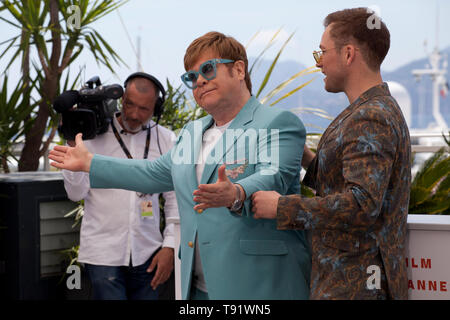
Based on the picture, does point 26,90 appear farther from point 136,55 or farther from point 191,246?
point 191,246

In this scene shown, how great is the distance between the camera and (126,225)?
2619mm

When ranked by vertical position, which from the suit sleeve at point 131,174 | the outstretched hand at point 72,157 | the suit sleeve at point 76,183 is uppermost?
the outstretched hand at point 72,157

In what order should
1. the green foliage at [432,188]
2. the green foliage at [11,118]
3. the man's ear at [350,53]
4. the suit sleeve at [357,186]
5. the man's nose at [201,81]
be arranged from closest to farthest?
the suit sleeve at [357,186], the man's ear at [350,53], the man's nose at [201,81], the green foliage at [432,188], the green foliage at [11,118]

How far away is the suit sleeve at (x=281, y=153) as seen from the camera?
1521 millimetres

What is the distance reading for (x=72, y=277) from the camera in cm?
340

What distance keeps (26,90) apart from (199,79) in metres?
3.39

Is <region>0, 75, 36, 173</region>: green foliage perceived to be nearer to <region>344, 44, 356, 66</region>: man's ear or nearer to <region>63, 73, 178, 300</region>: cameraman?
<region>63, 73, 178, 300</region>: cameraman

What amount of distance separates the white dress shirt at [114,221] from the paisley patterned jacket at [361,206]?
52.8 inches

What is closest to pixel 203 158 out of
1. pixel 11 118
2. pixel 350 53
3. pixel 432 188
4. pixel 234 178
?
pixel 234 178

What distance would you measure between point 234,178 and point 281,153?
0.15 metres

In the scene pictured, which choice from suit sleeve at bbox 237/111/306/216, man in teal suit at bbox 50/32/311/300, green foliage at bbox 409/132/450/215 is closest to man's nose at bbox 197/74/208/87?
man in teal suit at bbox 50/32/311/300

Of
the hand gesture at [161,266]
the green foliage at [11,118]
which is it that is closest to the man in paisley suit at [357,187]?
the hand gesture at [161,266]

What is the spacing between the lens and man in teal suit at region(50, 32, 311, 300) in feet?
5.11

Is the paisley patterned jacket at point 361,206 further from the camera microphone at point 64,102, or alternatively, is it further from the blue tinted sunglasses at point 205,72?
the camera microphone at point 64,102
